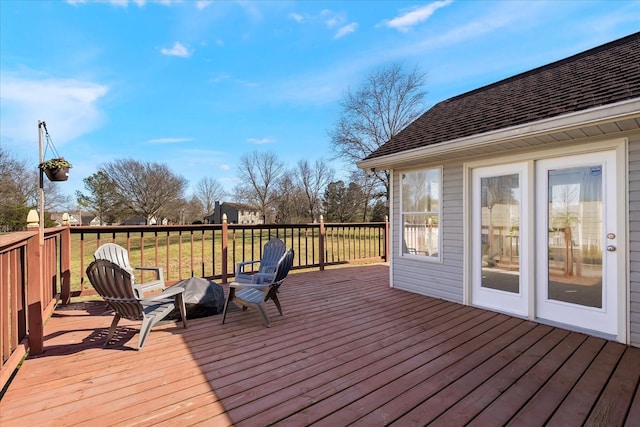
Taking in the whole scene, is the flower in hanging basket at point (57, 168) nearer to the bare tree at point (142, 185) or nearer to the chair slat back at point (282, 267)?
the chair slat back at point (282, 267)

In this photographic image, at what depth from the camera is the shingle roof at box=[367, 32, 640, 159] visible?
2916 mm

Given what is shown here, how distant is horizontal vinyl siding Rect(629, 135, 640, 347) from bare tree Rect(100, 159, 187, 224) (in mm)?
30030

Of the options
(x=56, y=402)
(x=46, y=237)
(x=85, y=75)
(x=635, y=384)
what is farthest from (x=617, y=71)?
(x=85, y=75)

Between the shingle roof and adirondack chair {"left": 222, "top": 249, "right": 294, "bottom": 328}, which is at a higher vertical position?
the shingle roof

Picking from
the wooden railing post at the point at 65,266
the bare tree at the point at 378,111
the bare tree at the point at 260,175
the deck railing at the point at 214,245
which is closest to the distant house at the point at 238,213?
the bare tree at the point at 260,175

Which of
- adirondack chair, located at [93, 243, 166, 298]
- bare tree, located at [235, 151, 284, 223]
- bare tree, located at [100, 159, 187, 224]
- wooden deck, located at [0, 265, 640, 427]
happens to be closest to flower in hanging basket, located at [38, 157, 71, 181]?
adirondack chair, located at [93, 243, 166, 298]

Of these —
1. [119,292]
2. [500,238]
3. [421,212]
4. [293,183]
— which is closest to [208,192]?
[293,183]

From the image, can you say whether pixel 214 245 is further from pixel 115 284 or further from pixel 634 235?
pixel 634 235

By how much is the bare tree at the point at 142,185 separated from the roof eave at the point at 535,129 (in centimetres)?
2788

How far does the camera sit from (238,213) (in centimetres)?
3152

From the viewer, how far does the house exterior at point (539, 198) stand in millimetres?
2785

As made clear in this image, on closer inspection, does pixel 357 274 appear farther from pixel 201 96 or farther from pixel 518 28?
pixel 201 96

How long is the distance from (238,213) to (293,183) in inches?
308

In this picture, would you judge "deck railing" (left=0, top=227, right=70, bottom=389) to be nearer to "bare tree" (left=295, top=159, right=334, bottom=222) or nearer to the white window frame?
the white window frame
